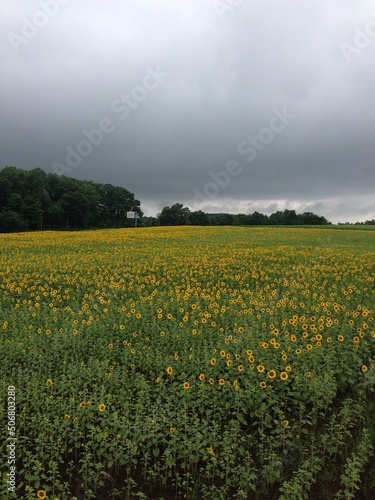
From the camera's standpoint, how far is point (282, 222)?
8431cm

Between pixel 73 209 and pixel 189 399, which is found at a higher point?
pixel 73 209

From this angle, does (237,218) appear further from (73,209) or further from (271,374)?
(271,374)

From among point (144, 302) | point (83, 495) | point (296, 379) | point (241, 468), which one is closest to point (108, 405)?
point (83, 495)

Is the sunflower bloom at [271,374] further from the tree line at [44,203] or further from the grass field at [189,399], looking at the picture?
the tree line at [44,203]

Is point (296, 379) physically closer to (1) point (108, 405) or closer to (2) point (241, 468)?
(2) point (241, 468)

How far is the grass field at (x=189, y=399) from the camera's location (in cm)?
459

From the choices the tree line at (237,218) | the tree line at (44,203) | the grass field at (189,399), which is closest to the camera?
the grass field at (189,399)

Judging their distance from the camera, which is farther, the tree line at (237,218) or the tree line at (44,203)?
the tree line at (237,218)

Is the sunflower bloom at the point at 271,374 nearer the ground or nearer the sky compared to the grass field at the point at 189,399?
nearer the sky

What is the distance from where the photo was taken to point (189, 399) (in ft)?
18.5

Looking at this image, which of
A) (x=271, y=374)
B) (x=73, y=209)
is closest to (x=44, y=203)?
(x=73, y=209)

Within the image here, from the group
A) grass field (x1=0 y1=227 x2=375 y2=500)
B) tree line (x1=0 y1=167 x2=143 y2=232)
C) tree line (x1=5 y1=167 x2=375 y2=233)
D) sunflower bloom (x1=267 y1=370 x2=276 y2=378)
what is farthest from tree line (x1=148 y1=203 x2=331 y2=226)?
sunflower bloom (x1=267 y1=370 x2=276 y2=378)

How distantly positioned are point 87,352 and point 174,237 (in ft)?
74.0

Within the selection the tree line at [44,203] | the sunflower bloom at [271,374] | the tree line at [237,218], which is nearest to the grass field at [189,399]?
the sunflower bloom at [271,374]
